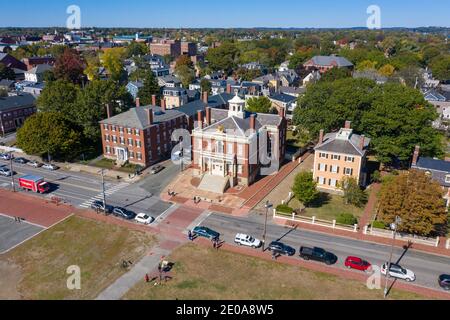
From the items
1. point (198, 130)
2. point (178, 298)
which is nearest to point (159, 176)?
point (198, 130)

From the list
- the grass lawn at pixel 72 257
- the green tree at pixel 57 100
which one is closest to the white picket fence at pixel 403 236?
the grass lawn at pixel 72 257

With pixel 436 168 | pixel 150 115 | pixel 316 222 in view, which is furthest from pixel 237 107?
pixel 436 168

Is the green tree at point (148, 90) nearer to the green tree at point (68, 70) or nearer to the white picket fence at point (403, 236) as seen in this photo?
the green tree at point (68, 70)

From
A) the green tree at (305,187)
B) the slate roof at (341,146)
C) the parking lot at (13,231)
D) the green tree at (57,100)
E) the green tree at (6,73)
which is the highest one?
the green tree at (6,73)

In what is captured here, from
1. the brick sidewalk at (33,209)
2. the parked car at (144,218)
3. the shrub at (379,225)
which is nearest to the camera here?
the shrub at (379,225)

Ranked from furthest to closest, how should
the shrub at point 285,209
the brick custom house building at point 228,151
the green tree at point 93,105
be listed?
the green tree at point 93,105
the brick custom house building at point 228,151
the shrub at point 285,209

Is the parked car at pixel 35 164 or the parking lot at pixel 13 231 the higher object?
the parked car at pixel 35 164

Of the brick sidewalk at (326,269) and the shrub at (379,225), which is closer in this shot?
the brick sidewalk at (326,269)

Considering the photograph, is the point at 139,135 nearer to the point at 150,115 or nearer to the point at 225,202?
the point at 150,115
